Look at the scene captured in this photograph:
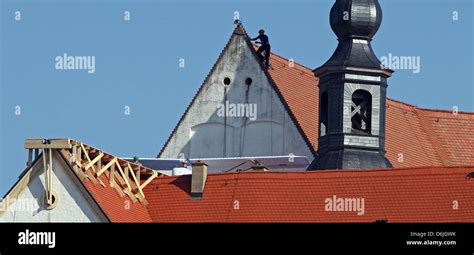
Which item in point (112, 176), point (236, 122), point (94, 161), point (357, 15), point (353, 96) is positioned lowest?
point (112, 176)

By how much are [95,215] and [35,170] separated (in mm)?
2088

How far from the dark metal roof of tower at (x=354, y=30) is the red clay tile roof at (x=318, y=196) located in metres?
7.49

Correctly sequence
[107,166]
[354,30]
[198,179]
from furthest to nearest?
[354,30] < [198,179] < [107,166]

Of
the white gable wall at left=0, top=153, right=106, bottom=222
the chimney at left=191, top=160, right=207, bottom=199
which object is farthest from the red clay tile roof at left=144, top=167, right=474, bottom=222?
the white gable wall at left=0, top=153, right=106, bottom=222

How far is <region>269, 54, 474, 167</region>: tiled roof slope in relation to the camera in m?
84.2

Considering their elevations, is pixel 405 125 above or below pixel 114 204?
above

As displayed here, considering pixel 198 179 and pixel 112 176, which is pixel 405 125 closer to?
pixel 198 179

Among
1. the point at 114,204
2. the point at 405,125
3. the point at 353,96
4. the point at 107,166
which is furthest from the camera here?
the point at 405,125

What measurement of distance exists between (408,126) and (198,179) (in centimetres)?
1783

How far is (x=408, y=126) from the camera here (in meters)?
89.1

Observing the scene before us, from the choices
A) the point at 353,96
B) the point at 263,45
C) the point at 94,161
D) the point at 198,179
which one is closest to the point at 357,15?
the point at 353,96

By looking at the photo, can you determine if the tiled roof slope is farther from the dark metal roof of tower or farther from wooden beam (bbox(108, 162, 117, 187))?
wooden beam (bbox(108, 162, 117, 187))
